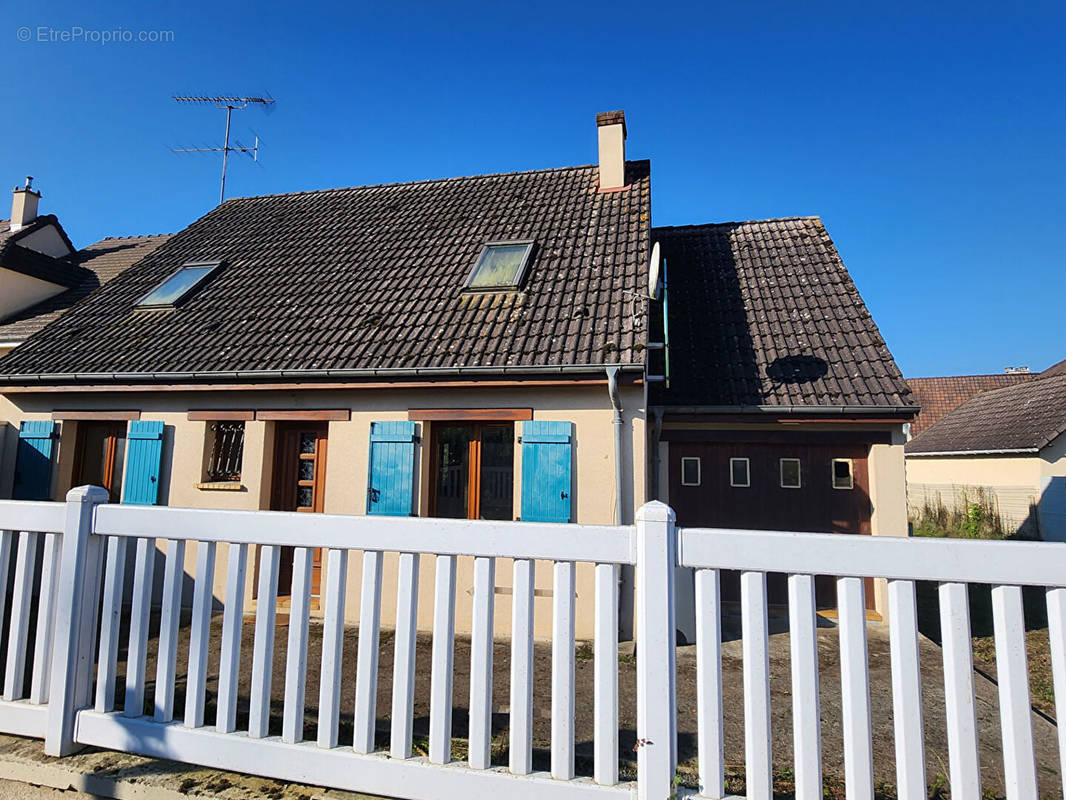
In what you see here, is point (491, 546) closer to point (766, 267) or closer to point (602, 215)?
point (602, 215)

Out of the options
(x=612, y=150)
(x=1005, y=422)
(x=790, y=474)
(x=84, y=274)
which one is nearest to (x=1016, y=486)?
(x=1005, y=422)

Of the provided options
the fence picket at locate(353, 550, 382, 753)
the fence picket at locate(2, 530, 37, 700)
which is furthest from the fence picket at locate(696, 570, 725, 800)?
the fence picket at locate(2, 530, 37, 700)

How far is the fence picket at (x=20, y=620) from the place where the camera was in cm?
274

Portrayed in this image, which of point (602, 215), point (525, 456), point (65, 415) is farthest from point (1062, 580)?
point (65, 415)

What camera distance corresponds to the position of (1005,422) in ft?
52.5

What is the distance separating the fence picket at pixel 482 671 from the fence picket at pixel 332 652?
56 cm

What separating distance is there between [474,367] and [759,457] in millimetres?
3754

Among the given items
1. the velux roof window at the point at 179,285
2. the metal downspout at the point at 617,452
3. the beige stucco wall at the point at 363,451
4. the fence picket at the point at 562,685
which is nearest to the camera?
the fence picket at the point at 562,685

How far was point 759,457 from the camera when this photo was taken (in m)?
7.12

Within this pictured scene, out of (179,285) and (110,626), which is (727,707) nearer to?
(110,626)

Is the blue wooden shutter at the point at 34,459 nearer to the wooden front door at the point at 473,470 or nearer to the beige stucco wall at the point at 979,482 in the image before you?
the wooden front door at the point at 473,470

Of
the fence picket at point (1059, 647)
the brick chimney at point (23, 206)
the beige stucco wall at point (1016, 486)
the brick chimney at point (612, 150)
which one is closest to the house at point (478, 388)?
the brick chimney at point (612, 150)

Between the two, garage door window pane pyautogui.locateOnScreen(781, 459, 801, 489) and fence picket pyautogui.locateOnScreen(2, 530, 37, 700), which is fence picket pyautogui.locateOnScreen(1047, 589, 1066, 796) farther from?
garage door window pane pyautogui.locateOnScreen(781, 459, 801, 489)

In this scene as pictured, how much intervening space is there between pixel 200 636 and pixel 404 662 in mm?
969
